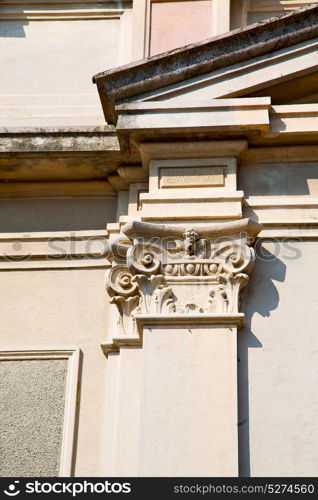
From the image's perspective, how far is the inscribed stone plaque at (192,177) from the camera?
10008 millimetres

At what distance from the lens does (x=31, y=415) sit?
31.9 ft

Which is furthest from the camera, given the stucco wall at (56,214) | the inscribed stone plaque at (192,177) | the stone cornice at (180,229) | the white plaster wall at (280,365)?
the stucco wall at (56,214)

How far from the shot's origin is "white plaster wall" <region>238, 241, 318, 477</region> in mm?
8766

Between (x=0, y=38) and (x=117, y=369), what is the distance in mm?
3933

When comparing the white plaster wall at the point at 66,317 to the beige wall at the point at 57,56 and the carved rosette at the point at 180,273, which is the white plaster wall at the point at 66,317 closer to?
the carved rosette at the point at 180,273

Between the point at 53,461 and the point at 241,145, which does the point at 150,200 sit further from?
the point at 53,461

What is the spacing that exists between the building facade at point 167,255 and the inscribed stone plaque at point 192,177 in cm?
1

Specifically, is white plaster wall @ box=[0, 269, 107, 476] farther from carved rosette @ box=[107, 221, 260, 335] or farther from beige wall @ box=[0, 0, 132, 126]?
beige wall @ box=[0, 0, 132, 126]

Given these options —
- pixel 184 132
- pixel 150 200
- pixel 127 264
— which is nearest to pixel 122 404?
pixel 127 264

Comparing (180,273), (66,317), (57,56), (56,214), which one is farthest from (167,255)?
(57,56)

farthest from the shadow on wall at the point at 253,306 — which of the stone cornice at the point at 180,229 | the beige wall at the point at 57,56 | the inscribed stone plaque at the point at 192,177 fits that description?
the beige wall at the point at 57,56

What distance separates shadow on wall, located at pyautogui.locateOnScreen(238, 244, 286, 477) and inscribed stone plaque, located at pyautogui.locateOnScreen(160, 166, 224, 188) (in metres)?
0.71

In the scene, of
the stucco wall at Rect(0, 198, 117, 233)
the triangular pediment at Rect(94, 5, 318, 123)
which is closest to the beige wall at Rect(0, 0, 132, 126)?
the stucco wall at Rect(0, 198, 117, 233)

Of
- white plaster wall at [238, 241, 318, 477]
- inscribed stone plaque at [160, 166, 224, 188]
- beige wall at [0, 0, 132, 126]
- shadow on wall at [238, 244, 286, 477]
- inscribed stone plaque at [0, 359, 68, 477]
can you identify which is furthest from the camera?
beige wall at [0, 0, 132, 126]
